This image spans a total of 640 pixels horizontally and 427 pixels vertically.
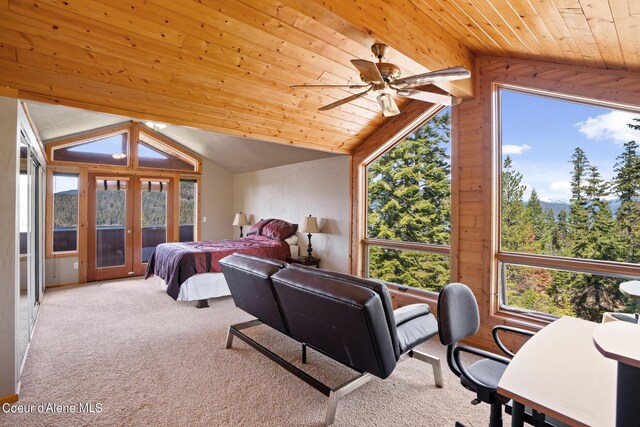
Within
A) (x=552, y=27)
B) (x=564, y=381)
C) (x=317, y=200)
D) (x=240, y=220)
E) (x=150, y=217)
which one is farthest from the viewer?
(x=240, y=220)

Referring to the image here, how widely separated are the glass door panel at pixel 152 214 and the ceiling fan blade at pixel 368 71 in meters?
5.92

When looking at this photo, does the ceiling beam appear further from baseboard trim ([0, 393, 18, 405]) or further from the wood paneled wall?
baseboard trim ([0, 393, 18, 405])

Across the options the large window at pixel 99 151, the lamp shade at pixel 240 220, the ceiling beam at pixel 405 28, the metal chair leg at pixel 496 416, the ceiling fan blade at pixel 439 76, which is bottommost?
the metal chair leg at pixel 496 416

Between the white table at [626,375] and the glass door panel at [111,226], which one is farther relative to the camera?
the glass door panel at [111,226]

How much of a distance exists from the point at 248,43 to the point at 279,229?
3.58 m

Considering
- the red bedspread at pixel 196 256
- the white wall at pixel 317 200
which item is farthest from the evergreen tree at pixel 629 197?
the red bedspread at pixel 196 256

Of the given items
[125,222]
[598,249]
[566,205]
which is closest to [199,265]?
[125,222]

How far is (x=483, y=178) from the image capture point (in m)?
3.44

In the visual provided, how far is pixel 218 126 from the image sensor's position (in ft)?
12.9

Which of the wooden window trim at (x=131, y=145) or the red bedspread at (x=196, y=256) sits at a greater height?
the wooden window trim at (x=131, y=145)

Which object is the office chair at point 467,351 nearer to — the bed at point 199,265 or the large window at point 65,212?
the bed at point 199,265

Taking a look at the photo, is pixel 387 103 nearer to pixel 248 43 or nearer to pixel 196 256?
pixel 248 43

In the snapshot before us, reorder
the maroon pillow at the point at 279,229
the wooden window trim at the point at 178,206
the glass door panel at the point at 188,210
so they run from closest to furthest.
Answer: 1. the maroon pillow at the point at 279,229
2. the wooden window trim at the point at 178,206
3. the glass door panel at the point at 188,210

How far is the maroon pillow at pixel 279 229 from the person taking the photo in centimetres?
583
